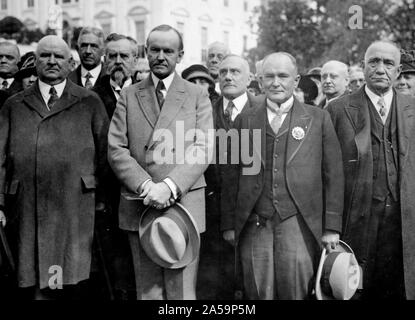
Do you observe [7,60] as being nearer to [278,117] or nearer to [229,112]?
[229,112]

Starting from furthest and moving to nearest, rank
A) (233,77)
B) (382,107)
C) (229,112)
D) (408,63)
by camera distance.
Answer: (408,63)
(233,77)
(229,112)
(382,107)

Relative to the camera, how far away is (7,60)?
6816mm

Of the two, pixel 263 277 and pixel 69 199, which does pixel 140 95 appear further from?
pixel 263 277

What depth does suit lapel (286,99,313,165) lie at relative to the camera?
4789 mm

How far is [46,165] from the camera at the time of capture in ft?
16.5

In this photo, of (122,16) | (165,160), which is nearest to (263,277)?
(165,160)

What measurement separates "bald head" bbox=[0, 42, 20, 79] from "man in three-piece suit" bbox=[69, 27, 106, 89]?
0.82m

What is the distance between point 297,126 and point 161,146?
109 cm

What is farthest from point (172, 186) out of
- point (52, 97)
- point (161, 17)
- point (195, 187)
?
point (161, 17)

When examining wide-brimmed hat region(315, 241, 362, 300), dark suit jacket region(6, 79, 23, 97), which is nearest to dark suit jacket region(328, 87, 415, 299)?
wide-brimmed hat region(315, 241, 362, 300)

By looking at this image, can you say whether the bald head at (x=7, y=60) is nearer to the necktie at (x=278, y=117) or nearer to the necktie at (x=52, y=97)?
the necktie at (x=52, y=97)

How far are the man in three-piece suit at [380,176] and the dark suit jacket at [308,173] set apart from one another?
0.29 meters

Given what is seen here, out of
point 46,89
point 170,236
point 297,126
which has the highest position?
point 46,89

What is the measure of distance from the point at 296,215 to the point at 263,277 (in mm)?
554
